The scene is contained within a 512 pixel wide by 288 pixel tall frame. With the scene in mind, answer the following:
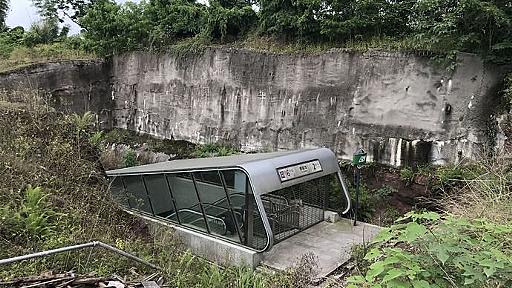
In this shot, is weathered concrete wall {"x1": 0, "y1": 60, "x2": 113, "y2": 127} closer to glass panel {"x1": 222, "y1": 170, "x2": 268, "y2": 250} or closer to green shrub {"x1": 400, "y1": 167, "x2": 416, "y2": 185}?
glass panel {"x1": 222, "y1": 170, "x2": 268, "y2": 250}

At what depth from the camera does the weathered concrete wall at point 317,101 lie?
28.5 feet

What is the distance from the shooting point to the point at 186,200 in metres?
7.87

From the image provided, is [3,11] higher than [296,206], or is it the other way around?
[3,11]

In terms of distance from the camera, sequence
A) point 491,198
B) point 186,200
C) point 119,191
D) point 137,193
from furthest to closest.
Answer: point 119,191, point 137,193, point 186,200, point 491,198

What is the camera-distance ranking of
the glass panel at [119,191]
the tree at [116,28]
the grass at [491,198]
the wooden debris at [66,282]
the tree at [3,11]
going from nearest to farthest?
the wooden debris at [66,282], the grass at [491,198], the glass panel at [119,191], the tree at [116,28], the tree at [3,11]

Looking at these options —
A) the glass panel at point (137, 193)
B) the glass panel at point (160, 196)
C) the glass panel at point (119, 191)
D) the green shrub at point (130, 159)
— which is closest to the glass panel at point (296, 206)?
the glass panel at point (160, 196)

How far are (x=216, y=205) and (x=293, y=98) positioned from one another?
4.74 meters

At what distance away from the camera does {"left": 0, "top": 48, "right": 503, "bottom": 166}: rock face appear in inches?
344

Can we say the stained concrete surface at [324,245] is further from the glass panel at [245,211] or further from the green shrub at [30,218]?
the green shrub at [30,218]

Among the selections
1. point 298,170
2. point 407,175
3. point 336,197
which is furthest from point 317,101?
point 298,170

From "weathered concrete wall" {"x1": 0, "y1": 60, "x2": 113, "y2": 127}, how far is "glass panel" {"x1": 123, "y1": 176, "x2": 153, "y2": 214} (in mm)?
5828

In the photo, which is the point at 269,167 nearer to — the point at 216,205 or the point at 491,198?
the point at 216,205

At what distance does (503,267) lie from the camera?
124 inches

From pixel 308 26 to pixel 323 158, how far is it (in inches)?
173
